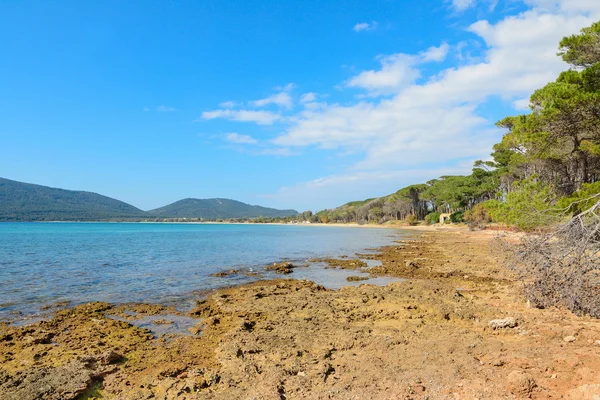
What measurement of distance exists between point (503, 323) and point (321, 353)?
4.19 metres

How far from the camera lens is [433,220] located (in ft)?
289

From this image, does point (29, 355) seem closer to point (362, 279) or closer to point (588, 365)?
point (588, 365)

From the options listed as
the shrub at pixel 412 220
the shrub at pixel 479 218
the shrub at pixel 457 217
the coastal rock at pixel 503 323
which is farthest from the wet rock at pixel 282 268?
the shrub at pixel 412 220

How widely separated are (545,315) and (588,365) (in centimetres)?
342

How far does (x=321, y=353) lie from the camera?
6535mm

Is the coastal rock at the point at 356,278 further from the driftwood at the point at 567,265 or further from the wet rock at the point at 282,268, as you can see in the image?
the driftwood at the point at 567,265

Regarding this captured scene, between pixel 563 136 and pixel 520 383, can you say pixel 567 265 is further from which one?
pixel 563 136

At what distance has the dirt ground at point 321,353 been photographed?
5.09 meters

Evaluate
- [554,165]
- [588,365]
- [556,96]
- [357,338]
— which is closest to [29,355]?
[357,338]

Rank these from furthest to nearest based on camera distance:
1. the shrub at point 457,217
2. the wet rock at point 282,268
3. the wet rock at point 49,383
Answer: the shrub at point 457,217, the wet rock at point 282,268, the wet rock at point 49,383

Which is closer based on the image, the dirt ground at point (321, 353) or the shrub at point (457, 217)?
the dirt ground at point (321, 353)

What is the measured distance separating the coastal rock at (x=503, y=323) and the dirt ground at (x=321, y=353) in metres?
0.04

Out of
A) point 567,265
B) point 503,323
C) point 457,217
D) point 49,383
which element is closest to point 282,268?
point 503,323

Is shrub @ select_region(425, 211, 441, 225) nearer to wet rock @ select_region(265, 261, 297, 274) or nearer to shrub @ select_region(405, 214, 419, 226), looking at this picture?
shrub @ select_region(405, 214, 419, 226)
